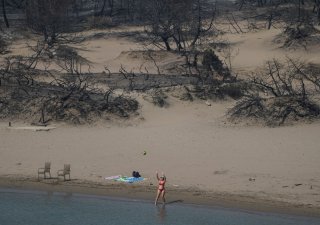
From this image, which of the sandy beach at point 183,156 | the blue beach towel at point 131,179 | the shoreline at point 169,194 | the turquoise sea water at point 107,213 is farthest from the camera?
the blue beach towel at point 131,179

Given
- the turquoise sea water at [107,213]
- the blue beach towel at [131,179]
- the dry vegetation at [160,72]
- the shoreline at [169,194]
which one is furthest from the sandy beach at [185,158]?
the dry vegetation at [160,72]

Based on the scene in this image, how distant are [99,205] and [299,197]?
462 cm

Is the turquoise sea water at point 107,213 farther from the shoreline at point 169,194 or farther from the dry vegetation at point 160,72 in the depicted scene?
the dry vegetation at point 160,72

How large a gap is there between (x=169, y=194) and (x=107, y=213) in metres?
1.65

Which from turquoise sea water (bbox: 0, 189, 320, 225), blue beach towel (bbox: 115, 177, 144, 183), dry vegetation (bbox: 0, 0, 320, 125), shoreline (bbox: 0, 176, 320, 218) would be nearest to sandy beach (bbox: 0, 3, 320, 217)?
shoreline (bbox: 0, 176, 320, 218)

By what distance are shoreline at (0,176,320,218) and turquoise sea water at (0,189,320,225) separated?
21 centimetres

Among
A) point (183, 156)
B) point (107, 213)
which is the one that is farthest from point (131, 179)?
point (183, 156)

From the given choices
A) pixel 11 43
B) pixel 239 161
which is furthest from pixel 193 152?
pixel 11 43

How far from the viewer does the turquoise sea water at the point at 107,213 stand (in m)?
15.5

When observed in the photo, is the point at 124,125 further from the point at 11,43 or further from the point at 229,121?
the point at 11,43

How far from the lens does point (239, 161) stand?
1889 centimetres

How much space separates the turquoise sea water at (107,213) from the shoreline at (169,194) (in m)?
0.21

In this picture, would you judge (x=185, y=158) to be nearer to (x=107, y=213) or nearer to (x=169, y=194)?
(x=169, y=194)

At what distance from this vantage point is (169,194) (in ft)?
56.3
